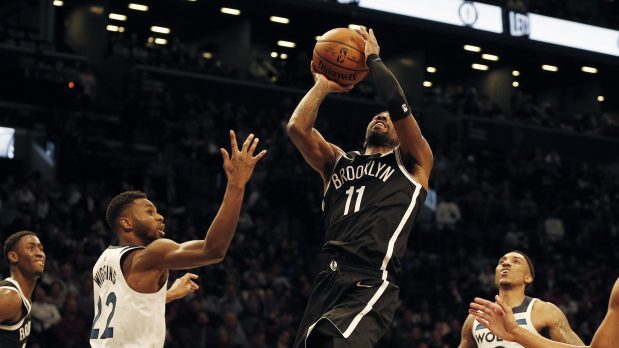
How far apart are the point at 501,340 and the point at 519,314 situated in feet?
1.07

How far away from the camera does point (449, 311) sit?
18.9 metres

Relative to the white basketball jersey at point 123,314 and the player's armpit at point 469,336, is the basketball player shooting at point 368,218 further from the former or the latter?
the player's armpit at point 469,336

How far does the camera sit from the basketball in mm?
6402

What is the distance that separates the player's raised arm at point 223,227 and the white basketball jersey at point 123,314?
268 mm

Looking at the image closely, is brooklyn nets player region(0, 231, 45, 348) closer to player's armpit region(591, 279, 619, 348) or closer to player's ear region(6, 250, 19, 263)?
player's ear region(6, 250, 19, 263)

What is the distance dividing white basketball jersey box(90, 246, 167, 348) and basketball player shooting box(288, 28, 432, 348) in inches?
34.4

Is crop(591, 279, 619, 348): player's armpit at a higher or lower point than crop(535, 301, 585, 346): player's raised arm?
higher

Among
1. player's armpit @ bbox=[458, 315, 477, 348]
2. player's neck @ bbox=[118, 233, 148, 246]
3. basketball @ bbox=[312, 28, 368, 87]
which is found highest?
basketball @ bbox=[312, 28, 368, 87]

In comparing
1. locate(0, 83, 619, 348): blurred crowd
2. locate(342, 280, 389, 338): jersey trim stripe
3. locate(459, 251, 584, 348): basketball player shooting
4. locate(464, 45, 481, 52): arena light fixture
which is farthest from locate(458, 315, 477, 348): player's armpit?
locate(464, 45, 481, 52): arena light fixture

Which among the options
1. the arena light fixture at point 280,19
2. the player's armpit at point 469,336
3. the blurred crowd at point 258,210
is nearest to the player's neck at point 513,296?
the player's armpit at point 469,336

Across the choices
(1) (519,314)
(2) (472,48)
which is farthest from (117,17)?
(1) (519,314)

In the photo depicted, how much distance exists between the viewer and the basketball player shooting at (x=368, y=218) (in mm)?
5602

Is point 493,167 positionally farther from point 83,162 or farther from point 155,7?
point 83,162

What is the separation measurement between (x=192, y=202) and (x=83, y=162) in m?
2.22
